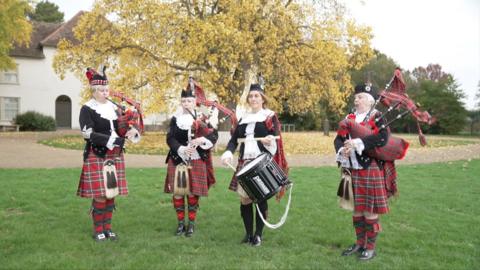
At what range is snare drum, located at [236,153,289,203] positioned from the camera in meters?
4.50

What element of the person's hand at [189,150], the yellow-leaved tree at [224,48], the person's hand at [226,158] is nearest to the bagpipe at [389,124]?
the person's hand at [226,158]

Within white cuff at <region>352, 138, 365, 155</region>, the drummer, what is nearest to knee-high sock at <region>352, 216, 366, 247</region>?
white cuff at <region>352, 138, 365, 155</region>

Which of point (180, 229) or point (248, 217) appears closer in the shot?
point (248, 217)

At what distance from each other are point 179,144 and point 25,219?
2.52 meters

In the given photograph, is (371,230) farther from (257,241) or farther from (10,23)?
(10,23)

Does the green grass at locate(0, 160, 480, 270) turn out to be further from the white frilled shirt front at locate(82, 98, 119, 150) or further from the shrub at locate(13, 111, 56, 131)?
the shrub at locate(13, 111, 56, 131)

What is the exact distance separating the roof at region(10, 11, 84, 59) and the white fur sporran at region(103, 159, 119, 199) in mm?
24067

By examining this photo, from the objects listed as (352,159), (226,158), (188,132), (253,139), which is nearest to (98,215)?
(188,132)

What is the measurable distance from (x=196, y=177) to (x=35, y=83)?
26345mm

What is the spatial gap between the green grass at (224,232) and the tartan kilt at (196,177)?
559 millimetres

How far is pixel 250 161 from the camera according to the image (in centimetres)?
484

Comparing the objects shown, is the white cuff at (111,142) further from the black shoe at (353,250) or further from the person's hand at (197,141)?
the black shoe at (353,250)

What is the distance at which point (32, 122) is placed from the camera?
26938 mm

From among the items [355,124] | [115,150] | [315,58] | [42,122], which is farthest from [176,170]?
[42,122]
